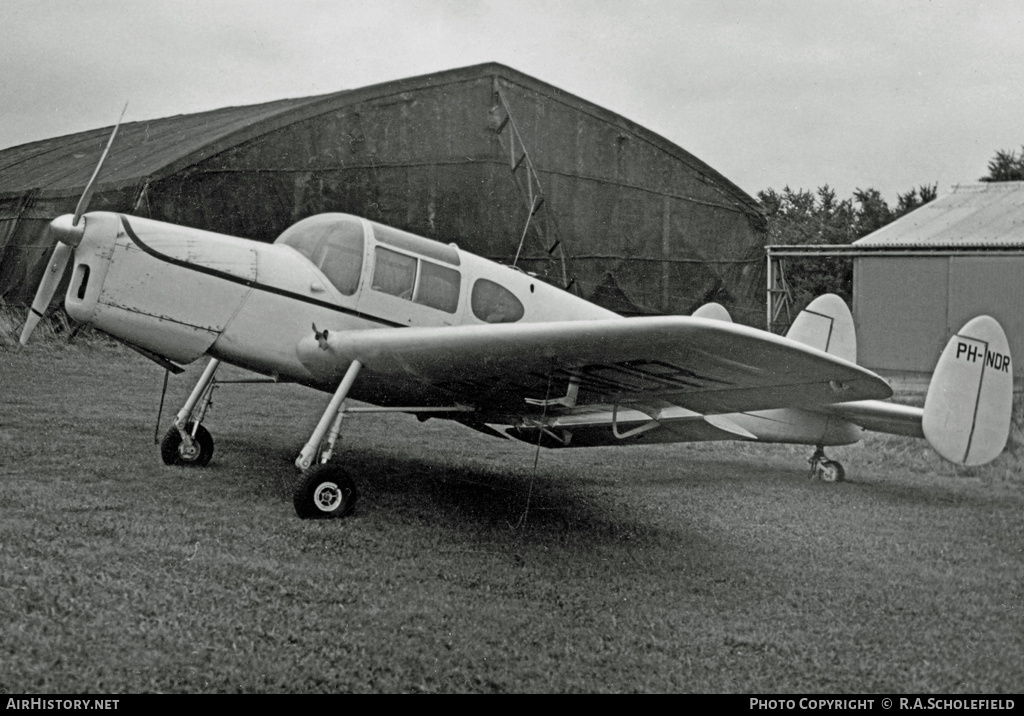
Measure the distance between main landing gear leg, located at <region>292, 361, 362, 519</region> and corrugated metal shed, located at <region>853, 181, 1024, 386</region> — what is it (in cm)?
551

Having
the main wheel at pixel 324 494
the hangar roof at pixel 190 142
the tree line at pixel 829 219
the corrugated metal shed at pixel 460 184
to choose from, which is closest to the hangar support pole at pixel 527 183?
the corrugated metal shed at pixel 460 184

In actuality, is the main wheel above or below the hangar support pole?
below

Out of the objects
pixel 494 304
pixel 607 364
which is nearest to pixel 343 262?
pixel 494 304

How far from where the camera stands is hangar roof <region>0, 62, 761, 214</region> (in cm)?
1122

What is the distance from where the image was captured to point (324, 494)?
5449 millimetres

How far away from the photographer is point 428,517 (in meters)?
5.78

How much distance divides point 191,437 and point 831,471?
536cm

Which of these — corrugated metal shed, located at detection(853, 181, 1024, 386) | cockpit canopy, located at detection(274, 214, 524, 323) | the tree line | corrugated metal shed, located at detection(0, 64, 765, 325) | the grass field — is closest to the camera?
the grass field

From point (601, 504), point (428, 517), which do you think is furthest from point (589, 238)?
point (428, 517)

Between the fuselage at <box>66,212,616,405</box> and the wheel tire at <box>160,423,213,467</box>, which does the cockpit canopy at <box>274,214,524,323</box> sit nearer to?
the fuselage at <box>66,212,616,405</box>

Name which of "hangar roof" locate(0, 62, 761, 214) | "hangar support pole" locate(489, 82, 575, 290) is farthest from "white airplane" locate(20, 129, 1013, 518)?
"hangar support pole" locate(489, 82, 575, 290)

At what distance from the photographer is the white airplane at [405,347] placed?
5004mm

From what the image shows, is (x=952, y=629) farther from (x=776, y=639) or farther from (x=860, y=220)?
(x=860, y=220)

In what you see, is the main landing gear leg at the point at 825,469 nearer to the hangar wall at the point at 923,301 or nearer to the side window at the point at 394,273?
the hangar wall at the point at 923,301
